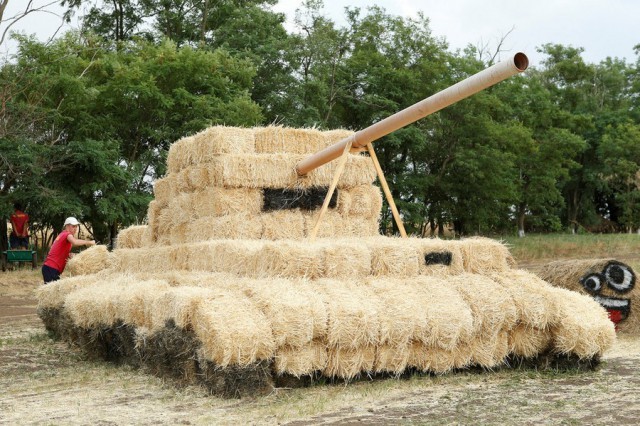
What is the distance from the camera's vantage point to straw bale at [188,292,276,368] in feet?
24.1

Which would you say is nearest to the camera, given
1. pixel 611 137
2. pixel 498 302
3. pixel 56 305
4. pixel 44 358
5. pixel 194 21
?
pixel 498 302

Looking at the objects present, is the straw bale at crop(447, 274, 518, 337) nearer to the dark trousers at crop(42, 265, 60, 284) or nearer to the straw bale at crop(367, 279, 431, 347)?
the straw bale at crop(367, 279, 431, 347)

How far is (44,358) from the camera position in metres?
10.8

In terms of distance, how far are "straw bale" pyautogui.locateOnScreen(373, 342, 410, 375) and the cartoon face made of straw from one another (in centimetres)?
494

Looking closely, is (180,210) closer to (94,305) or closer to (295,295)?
(94,305)

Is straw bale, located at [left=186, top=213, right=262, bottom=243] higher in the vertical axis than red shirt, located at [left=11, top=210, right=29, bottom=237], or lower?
lower

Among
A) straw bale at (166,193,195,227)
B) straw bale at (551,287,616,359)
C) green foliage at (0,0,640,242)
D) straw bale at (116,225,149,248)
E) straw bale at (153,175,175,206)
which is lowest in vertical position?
straw bale at (551,287,616,359)

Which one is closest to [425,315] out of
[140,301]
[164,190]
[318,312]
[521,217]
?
[318,312]

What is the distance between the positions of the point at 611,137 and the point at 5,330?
49227 mm

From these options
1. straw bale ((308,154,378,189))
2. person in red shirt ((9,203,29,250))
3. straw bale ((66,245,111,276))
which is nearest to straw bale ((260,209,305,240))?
straw bale ((308,154,378,189))

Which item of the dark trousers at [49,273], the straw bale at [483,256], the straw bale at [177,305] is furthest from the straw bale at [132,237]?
the straw bale at [483,256]

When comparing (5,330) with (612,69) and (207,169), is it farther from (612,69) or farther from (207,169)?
(612,69)

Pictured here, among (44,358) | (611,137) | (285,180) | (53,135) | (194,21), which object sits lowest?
A: (44,358)

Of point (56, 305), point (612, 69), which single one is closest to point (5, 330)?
point (56, 305)
